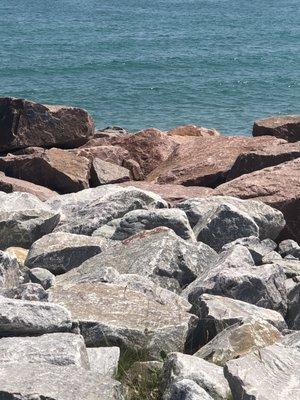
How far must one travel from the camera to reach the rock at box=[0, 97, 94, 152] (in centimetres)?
1423

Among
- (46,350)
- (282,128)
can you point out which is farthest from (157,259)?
(282,128)

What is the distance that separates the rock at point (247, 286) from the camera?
6391 millimetres

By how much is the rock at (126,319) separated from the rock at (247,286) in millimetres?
387

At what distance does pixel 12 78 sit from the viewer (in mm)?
32562

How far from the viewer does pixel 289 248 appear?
849 cm

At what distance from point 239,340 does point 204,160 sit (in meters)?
7.27

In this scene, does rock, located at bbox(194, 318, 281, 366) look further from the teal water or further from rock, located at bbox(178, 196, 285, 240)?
the teal water

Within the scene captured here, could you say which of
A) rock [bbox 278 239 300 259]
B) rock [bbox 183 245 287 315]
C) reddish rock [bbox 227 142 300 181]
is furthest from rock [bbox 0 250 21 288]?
reddish rock [bbox 227 142 300 181]

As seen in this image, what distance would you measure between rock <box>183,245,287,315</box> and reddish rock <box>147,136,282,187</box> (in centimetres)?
531

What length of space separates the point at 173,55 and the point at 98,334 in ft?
111

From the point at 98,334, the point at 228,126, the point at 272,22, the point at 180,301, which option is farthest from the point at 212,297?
the point at 272,22

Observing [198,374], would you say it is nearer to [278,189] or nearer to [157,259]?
[157,259]

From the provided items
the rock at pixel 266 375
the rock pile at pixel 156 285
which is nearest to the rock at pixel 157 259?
the rock pile at pixel 156 285

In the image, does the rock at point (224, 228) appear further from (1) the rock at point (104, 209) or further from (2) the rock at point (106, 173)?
(2) the rock at point (106, 173)
